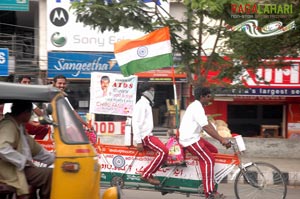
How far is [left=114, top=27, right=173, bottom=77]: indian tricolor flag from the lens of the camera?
331 inches

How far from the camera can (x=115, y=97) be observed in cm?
1270

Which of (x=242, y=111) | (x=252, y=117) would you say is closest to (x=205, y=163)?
(x=242, y=111)

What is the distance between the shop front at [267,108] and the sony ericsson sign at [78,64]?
13.1 feet

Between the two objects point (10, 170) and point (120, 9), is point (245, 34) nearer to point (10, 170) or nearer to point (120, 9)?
point (120, 9)

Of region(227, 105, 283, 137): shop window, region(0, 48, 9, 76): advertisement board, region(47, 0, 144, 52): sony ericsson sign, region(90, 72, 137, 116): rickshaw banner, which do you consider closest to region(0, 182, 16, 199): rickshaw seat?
region(90, 72, 137, 116): rickshaw banner

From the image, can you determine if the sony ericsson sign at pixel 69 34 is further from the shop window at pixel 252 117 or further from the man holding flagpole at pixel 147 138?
the man holding flagpole at pixel 147 138

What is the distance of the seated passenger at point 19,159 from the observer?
13.3ft

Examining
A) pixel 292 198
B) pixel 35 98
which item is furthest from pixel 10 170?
pixel 292 198

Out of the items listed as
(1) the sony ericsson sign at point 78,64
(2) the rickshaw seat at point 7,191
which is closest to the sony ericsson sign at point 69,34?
(1) the sony ericsson sign at point 78,64

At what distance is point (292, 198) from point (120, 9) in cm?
439

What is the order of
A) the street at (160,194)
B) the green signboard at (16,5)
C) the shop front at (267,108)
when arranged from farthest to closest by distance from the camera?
the shop front at (267,108) < the green signboard at (16,5) < the street at (160,194)

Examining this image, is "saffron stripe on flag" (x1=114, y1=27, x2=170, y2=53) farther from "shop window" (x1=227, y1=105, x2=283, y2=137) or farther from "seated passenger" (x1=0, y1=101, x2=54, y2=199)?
"shop window" (x1=227, y1=105, x2=283, y2=137)

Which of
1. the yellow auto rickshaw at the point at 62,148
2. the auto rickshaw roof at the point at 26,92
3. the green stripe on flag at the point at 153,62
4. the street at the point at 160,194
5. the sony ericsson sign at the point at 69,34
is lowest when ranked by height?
the street at the point at 160,194

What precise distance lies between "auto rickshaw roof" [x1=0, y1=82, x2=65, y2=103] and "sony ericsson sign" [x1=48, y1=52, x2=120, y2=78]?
47.8ft
